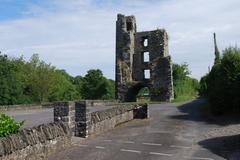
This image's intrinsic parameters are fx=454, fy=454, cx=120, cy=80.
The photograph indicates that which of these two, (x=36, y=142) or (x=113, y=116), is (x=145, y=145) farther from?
(x=113, y=116)

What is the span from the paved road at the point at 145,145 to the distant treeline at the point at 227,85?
4.15 m

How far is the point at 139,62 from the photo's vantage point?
61.0 metres

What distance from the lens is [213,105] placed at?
26938 millimetres

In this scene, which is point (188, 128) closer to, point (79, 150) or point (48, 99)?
point (79, 150)

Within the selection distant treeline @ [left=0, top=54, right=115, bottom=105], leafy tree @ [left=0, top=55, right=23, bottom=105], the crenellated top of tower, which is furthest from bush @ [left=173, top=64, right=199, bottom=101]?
leafy tree @ [left=0, top=55, right=23, bottom=105]

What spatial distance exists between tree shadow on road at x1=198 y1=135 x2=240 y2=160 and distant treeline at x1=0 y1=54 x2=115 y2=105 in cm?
4367

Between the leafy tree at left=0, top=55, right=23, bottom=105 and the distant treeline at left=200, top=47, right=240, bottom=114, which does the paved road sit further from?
the leafy tree at left=0, top=55, right=23, bottom=105

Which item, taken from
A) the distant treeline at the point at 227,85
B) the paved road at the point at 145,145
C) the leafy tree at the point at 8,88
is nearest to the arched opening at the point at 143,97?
the leafy tree at the point at 8,88

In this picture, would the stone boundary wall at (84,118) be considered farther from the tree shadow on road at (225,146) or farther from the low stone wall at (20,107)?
the low stone wall at (20,107)

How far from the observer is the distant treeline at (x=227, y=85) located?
25078 mm

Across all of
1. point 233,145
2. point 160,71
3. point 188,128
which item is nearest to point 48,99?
point 160,71

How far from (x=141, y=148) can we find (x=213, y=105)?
44.0 feet

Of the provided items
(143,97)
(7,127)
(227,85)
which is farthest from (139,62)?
(7,127)

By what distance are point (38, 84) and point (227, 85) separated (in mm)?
51370
